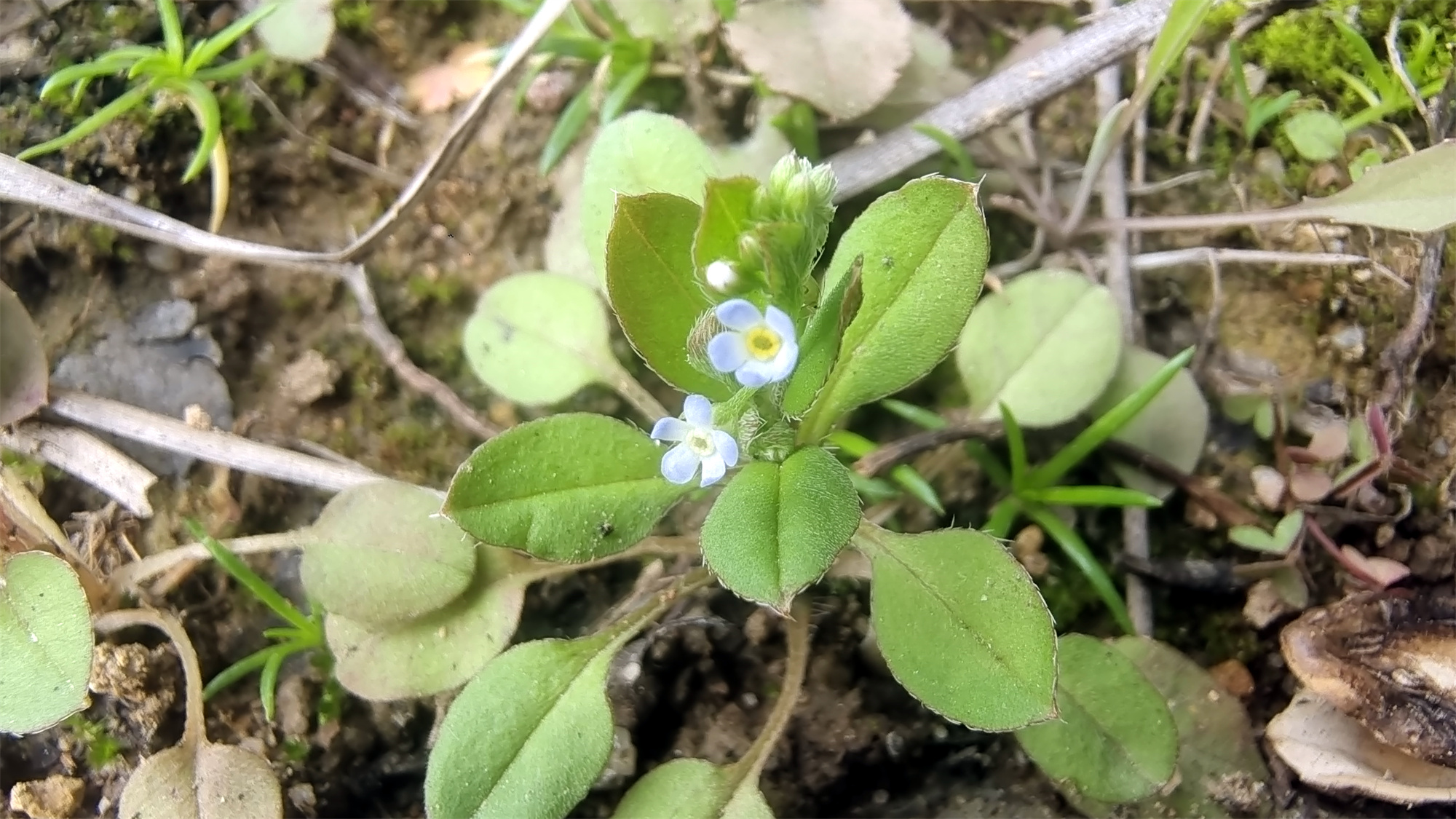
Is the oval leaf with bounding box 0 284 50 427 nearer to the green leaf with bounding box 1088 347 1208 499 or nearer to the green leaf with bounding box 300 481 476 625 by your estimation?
the green leaf with bounding box 300 481 476 625

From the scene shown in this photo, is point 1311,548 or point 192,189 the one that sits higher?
point 192,189

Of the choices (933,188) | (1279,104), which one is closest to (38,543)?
(933,188)

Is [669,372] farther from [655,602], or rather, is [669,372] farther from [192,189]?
[192,189]

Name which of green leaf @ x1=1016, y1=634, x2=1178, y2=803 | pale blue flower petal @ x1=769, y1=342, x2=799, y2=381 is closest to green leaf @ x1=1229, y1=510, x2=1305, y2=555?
green leaf @ x1=1016, y1=634, x2=1178, y2=803

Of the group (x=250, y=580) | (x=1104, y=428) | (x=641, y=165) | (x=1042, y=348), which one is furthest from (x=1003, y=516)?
(x=250, y=580)

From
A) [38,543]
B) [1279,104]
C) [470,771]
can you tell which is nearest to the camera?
[470,771]

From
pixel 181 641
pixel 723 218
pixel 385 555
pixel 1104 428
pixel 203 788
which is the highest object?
pixel 723 218

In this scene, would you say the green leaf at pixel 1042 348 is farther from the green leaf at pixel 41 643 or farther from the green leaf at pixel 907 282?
the green leaf at pixel 41 643

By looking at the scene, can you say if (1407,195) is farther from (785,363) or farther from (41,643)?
(41,643)
